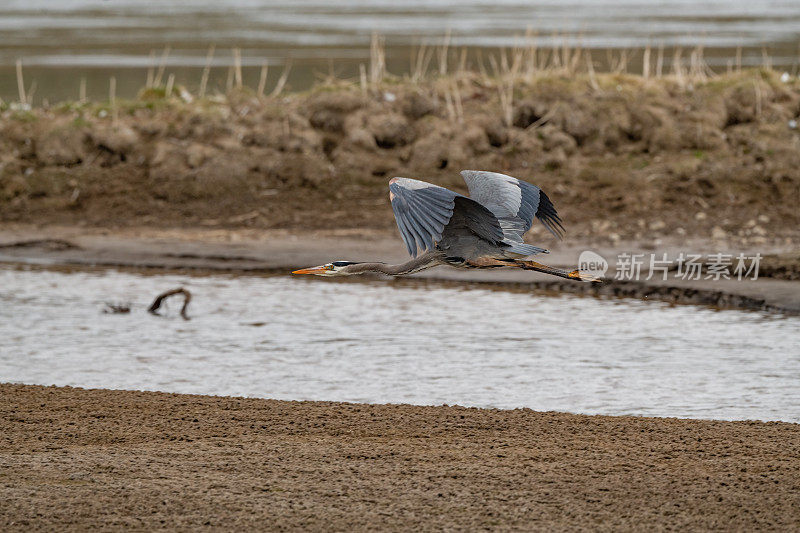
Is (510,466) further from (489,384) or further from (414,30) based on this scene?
(414,30)

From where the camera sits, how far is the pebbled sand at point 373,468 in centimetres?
589

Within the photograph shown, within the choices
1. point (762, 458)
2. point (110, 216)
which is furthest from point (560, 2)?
point (762, 458)

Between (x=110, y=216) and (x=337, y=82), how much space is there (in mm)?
4381

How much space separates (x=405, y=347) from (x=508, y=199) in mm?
3718

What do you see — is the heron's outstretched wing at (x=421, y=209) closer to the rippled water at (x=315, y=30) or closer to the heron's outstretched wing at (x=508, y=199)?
the heron's outstretched wing at (x=508, y=199)

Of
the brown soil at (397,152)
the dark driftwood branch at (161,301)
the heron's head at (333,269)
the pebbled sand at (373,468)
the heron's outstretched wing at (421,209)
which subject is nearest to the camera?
the pebbled sand at (373,468)

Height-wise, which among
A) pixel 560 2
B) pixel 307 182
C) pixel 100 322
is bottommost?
pixel 100 322

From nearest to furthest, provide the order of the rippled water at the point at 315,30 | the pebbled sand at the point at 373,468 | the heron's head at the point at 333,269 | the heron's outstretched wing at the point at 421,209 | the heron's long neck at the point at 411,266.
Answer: the pebbled sand at the point at 373,468, the heron's outstretched wing at the point at 421,209, the heron's long neck at the point at 411,266, the heron's head at the point at 333,269, the rippled water at the point at 315,30

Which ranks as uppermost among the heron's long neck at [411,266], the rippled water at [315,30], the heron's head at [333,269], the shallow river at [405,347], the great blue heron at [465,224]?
the rippled water at [315,30]

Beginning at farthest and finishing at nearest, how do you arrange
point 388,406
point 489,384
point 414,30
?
1. point 414,30
2. point 489,384
3. point 388,406

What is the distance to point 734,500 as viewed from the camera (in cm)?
611

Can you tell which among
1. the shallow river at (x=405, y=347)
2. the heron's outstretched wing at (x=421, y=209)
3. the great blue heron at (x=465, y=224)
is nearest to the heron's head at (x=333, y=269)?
the great blue heron at (x=465, y=224)

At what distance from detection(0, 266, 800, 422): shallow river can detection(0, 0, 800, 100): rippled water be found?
28.0 feet

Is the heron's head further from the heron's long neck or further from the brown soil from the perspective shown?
the brown soil
